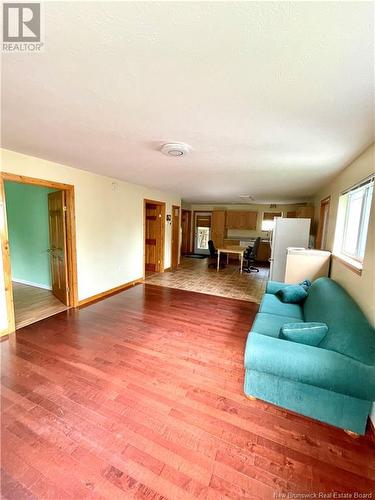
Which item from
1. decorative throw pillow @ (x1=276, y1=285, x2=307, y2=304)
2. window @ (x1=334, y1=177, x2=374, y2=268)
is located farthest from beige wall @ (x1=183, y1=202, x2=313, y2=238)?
decorative throw pillow @ (x1=276, y1=285, x2=307, y2=304)

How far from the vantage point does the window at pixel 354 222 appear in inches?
98.3

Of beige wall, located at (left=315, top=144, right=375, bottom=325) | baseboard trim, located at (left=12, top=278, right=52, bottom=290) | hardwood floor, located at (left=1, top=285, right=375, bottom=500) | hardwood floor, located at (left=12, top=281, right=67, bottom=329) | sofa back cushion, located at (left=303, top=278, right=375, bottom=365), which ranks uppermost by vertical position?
beige wall, located at (left=315, top=144, right=375, bottom=325)

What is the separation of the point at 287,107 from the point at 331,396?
2115 mm

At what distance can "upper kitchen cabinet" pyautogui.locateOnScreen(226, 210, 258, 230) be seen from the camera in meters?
8.56

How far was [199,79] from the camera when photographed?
1.24 metres

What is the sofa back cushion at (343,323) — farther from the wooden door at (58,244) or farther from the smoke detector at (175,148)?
the wooden door at (58,244)

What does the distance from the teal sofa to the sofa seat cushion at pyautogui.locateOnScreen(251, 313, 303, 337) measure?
433mm

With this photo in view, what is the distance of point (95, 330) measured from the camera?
2.94 m

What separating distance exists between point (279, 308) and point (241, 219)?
626cm

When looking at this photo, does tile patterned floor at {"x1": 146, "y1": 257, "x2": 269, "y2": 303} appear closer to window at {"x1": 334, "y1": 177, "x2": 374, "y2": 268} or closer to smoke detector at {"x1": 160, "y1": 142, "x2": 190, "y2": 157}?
window at {"x1": 334, "y1": 177, "x2": 374, "y2": 268}

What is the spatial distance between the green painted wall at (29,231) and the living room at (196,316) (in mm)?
1287

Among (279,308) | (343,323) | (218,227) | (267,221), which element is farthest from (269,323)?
(267,221)

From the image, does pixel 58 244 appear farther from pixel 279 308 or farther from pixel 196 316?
pixel 279 308

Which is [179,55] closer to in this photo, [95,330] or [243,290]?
[95,330]
